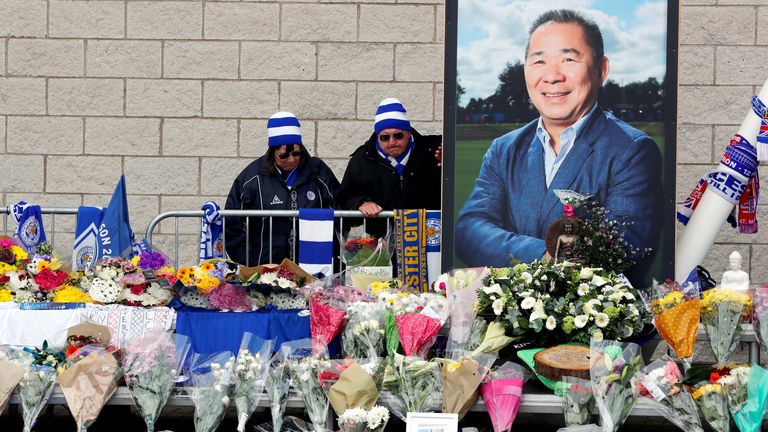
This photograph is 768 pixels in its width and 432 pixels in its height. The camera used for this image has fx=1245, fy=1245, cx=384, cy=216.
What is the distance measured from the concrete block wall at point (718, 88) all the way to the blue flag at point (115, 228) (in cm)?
402

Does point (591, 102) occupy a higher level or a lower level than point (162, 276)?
higher

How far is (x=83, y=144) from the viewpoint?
30.8ft

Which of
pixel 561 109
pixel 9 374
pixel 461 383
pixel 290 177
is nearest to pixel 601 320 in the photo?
pixel 461 383

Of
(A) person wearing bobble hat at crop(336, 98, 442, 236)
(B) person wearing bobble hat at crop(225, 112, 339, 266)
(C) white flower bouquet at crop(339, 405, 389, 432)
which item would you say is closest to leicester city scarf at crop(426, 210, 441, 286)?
(A) person wearing bobble hat at crop(336, 98, 442, 236)

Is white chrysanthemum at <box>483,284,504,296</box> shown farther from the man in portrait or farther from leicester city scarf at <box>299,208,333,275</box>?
leicester city scarf at <box>299,208,333,275</box>

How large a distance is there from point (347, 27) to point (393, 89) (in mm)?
578

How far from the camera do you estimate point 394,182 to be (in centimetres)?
755

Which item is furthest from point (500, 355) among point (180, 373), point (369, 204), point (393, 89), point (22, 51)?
point (22, 51)

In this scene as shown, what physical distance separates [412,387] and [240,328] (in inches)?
55.9

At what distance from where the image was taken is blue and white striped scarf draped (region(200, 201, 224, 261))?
24.1 feet

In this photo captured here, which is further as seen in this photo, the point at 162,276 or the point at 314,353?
the point at 162,276

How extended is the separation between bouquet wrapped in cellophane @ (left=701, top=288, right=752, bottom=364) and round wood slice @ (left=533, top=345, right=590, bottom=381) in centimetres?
56

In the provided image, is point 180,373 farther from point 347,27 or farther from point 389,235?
point 347,27

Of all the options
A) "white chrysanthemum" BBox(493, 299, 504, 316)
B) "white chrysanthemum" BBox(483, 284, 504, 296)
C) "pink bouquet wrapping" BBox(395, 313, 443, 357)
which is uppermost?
"white chrysanthemum" BBox(483, 284, 504, 296)
